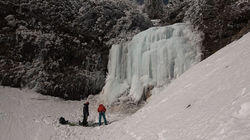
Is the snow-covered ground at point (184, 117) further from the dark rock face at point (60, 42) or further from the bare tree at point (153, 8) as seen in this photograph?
the bare tree at point (153, 8)

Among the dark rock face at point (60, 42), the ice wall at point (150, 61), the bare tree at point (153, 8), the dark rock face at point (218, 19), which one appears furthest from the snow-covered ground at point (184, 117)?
the bare tree at point (153, 8)

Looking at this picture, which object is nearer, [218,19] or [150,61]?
[150,61]

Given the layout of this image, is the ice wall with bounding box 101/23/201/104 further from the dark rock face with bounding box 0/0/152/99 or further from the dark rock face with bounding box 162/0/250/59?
the dark rock face with bounding box 0/0/152/99

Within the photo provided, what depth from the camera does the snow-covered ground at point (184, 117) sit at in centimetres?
493

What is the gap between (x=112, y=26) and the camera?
2069cm

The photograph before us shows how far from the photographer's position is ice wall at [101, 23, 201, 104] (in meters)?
15.5

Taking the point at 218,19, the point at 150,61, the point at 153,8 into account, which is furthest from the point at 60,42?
the point at 153,8

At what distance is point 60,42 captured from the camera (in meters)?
18.9

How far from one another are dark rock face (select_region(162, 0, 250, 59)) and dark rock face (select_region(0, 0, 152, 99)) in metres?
5.20

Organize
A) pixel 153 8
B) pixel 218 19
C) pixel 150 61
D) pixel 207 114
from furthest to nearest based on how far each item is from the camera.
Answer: pixel 153 8
pixel 218 19
pixel 150 61
pixel 207 114

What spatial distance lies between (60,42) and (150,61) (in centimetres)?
749

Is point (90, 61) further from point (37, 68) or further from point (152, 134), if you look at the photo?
point (152, 134)

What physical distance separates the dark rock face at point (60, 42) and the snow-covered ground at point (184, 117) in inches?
129

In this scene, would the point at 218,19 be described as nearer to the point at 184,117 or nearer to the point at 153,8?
the point at 184,117
